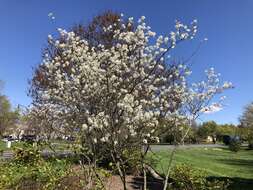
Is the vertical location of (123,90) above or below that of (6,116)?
below

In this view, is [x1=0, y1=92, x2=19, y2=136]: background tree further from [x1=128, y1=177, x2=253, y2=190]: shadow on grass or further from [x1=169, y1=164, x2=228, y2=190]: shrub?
[x1=169, y1=164, x2=228, y2=190]: shrub

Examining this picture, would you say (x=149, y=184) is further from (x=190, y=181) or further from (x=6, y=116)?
(x=6, y=116)

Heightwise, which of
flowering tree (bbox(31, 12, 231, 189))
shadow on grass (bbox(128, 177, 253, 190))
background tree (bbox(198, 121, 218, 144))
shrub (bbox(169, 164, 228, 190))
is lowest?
shadow on grass (bbox(128, 177, 253, 190))

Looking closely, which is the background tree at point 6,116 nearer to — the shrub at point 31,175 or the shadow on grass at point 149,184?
the shrub at point 31,175

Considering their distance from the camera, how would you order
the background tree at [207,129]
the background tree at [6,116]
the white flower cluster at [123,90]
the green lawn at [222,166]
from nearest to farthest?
the white flower cluster at [123,90]
the green lawn at [222,166]
the background tree at [6,116]
the background tree at [207,129]

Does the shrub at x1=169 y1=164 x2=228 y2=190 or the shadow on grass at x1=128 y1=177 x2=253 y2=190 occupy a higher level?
the shrub at x1=169 y1=164 x2=228 y2=190

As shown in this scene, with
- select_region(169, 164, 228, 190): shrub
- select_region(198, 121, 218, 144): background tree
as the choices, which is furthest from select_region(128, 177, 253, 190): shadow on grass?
select_region(198, 121, 218, 144): background tree

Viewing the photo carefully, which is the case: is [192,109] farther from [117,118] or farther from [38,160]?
[38,160]

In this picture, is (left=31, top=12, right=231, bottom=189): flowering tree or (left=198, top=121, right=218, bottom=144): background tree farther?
(left=198, top=121, right=218, bottom=144): background tree

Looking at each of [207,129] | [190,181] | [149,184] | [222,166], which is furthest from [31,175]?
[207,129]

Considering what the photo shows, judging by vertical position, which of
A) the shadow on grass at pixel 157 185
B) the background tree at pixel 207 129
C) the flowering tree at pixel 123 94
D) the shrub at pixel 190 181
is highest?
the background tree at pixel 207 129

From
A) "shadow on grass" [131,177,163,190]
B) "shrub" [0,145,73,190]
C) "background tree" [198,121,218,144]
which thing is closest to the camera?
"shrub" [0,145,73,190]

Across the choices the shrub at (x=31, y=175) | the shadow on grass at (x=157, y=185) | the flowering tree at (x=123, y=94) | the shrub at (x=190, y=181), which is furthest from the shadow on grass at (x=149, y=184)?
the flowering tree at (x=123, y=94)

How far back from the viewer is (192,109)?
24.7 feet
